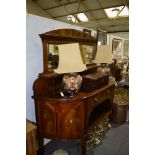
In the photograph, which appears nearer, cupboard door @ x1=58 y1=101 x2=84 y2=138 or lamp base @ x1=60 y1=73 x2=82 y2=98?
cupboard door @ x1=58 y1=101 x2=84 y2=138

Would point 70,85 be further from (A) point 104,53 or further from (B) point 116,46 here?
(B) point 116,46

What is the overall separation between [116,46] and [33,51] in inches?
133

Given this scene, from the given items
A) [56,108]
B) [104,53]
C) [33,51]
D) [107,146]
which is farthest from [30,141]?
[104,53]

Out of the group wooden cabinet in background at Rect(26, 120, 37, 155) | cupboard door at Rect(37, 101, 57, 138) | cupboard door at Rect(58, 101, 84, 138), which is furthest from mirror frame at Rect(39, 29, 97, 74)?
wooden cabinet in background at Rect(26, 120, 37, 155)

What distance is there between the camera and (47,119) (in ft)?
6.93

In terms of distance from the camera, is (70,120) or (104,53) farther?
(104,53)

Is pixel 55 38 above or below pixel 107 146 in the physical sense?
above

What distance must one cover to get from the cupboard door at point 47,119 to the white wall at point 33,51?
25cm

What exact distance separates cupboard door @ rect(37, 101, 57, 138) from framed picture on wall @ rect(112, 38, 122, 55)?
3317mm

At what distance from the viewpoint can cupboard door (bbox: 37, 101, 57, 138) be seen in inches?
81.1

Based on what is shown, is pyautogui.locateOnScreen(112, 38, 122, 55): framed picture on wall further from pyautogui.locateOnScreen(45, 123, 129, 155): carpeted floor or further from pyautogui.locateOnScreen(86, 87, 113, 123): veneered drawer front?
pyautogui.locateOnScreen(45, 123, 129, 155): carpeted floor
